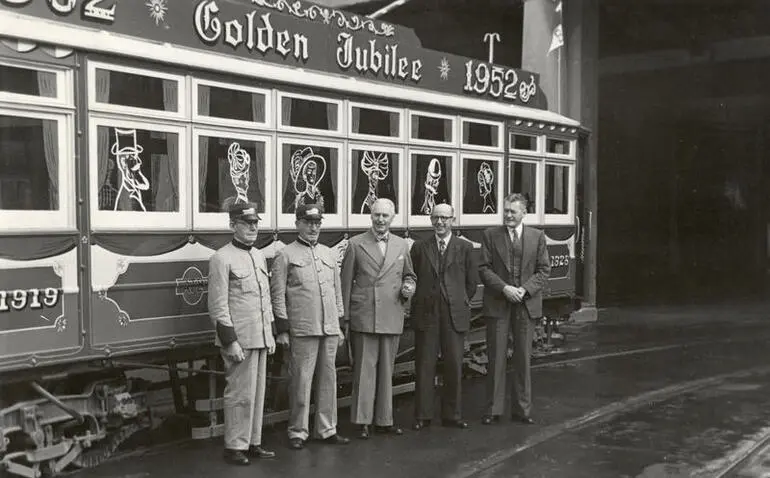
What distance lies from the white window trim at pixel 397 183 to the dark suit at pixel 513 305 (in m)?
1.33

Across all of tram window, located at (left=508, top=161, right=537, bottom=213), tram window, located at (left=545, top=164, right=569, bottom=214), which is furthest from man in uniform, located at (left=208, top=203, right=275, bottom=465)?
tram window, located at (left=545, top=164, right=569, bottom=214)

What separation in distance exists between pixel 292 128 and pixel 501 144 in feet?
11.3

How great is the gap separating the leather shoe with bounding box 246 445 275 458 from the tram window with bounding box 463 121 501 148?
15.0 ft

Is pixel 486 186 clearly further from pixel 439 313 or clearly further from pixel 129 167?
pixel 129 167

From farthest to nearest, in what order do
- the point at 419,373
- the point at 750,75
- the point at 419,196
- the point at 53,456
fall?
the point at 750,75 → the point at 419,196 → the point at 419,373 → the point at 53,456

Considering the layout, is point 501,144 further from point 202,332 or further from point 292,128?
point 202,332

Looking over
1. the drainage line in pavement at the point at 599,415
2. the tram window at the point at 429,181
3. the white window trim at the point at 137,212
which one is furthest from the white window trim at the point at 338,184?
the drainage line in pavement at the point at 599,415

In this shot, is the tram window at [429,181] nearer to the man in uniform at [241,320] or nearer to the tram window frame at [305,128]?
the tram window frame at [305,128]

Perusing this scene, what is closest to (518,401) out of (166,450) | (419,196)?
(419,196)

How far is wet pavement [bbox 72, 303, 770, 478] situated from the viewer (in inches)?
281

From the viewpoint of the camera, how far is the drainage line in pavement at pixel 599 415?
7.32 m

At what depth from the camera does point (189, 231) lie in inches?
303

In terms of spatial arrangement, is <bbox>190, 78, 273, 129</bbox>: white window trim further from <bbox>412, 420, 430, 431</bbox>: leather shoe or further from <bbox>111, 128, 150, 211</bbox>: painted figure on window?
<bbox>412, 420, 430, 431</bbox>: leather shoe

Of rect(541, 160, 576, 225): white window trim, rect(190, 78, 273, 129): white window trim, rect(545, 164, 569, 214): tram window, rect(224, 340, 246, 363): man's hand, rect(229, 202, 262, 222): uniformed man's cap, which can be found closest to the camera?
rect(224, 340, 246, 363): man's hand
